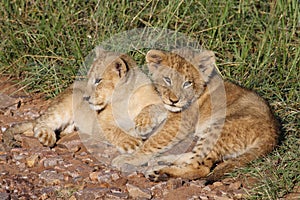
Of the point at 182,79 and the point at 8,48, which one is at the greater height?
the point at 182,79

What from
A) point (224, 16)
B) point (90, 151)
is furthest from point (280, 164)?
point (224, 16)

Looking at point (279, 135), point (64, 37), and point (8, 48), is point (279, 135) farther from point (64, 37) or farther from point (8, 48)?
point (8, 48)

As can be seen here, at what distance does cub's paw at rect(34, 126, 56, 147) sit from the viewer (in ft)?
19.8

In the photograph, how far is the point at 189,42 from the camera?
680cm

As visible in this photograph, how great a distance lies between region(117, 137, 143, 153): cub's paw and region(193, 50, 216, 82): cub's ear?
2.49 feet

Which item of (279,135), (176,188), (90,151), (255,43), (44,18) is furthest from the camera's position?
(44,18)

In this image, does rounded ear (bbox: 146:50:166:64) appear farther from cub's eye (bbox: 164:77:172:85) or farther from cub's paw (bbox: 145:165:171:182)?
cub's paw (bbox: 145:165:171:182)

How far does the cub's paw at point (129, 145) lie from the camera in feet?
19.0

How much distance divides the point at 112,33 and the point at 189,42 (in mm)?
765

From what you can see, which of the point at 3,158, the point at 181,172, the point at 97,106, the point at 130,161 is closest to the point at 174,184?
the point at 181,172

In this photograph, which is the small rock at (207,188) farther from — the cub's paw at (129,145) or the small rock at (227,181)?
the cub's paw at (129,145)

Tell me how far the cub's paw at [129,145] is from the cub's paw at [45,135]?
60 centimetres

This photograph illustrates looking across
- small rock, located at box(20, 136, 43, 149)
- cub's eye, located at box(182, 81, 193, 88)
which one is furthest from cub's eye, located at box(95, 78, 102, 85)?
cub's eye, located at box(182, 81, 193, 88)

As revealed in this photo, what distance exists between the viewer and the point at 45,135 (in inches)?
239
